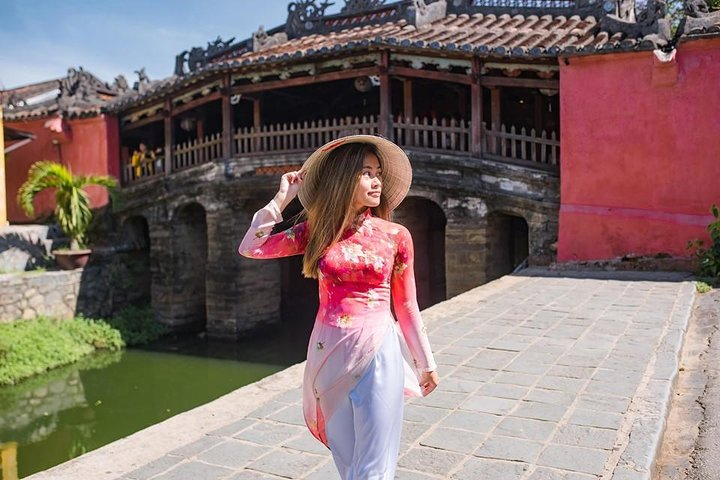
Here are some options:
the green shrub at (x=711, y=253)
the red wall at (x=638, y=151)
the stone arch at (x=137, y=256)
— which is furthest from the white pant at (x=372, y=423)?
the stone arch at (x=137, y=256)

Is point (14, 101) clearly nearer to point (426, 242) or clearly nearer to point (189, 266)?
point (189, 266)

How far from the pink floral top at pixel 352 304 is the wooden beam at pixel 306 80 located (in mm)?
9527

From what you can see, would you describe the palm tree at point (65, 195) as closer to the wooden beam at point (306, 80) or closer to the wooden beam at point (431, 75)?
the wooden beam at point (306, 80)

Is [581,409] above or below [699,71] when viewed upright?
below

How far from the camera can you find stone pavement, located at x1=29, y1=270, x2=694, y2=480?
3.27m

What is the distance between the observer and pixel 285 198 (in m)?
2.55

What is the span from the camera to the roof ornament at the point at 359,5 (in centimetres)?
1497

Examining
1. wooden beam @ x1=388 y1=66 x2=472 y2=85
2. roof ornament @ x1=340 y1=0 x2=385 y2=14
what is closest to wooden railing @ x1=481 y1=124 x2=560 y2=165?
wooden beam @ x1=388 y1=66 x2=472 y2=85

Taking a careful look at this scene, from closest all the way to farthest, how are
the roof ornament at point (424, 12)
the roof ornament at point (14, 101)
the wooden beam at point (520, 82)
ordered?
the wooden beam at point (520, 82) → the roof ornament at point (424, 12) → the roof ornament at point (14, 101)

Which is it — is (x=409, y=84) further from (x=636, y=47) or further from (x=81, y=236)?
(x=81, y=236)

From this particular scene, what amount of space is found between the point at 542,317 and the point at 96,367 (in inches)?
356

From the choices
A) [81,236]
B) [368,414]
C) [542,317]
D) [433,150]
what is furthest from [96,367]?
[368,414]

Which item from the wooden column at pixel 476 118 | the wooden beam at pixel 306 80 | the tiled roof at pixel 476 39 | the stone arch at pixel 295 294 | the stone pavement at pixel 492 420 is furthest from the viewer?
the stone arch at pixel 295 294

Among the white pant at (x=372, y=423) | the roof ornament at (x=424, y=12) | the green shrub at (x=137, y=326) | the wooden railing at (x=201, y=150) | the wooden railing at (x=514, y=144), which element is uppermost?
the roof ornament at (x=424, y=12)
